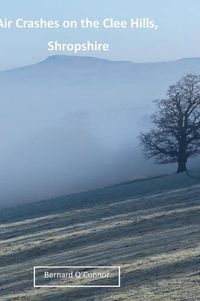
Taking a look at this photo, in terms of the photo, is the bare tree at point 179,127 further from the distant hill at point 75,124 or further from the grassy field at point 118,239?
the grassy field at point 118,239

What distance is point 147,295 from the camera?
19.8m

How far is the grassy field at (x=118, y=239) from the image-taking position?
2162 cm

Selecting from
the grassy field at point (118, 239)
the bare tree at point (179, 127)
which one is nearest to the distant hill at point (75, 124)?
the bare tree at point (179, 127)

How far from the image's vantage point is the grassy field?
21.6 m

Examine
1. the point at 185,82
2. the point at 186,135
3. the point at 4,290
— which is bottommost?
the point at 4,290

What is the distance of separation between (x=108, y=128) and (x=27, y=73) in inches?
879

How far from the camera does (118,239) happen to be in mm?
32844

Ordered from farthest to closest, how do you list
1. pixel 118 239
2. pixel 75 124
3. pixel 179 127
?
1. pixel 75 124
2. pixel 179 127
3. pixel 118 239

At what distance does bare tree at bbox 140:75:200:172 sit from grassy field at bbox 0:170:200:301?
5010mm

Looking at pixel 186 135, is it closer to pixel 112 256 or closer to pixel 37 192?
pixel 37 192

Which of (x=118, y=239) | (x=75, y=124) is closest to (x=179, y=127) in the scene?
(x=75, y=124)

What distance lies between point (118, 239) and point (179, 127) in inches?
1231

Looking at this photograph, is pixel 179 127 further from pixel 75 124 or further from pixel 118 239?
pixel 118 239

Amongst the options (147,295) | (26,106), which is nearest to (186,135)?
(26,106)
